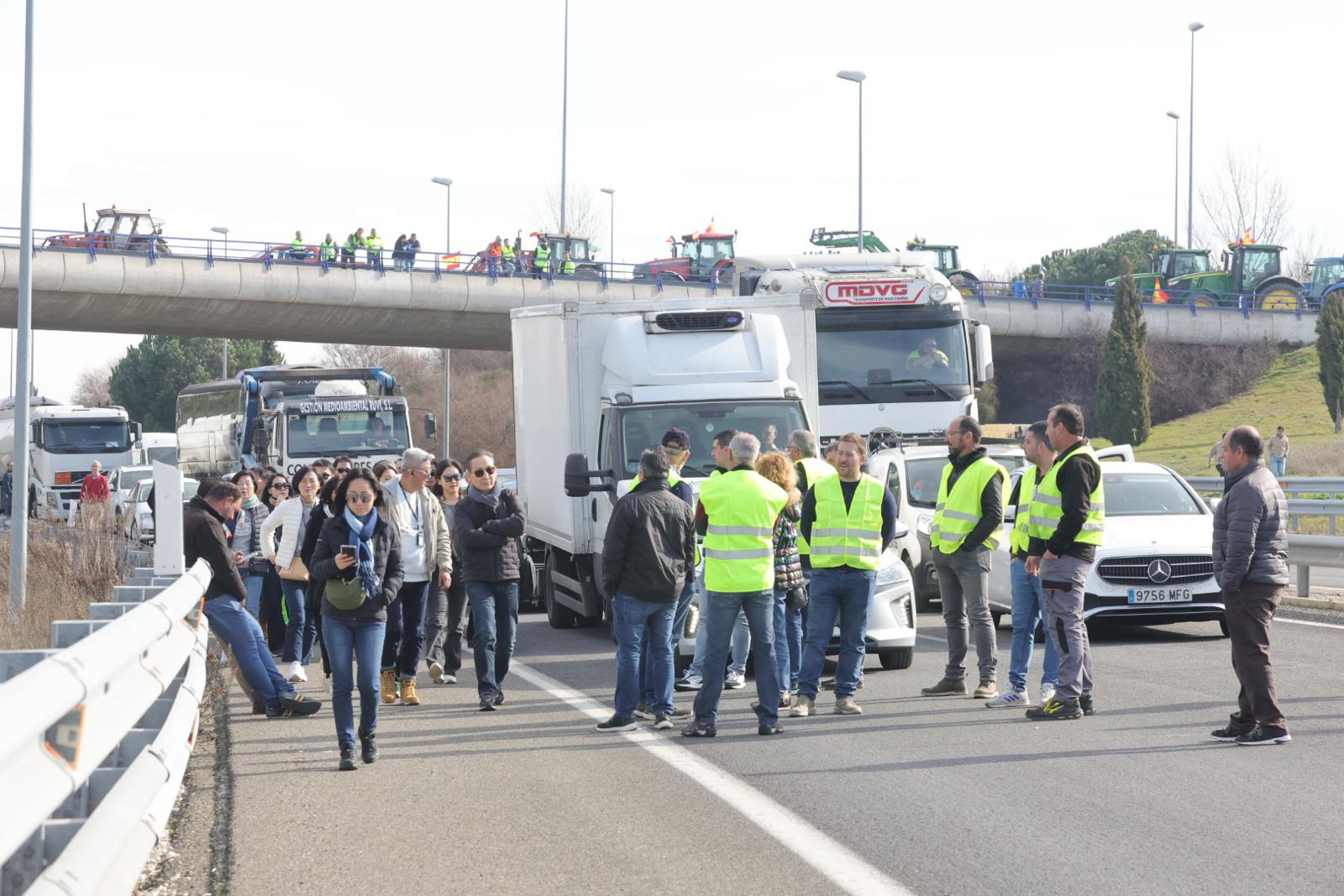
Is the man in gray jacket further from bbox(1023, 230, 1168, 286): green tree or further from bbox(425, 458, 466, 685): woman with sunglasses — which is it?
bbox(1023, 230, 1168, 286): green tree

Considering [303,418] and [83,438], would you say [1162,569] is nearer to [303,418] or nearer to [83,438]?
[303,418]

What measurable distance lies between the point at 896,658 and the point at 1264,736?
414cm

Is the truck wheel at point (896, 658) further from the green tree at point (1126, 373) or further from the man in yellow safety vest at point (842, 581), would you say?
the green tree at point (1126, 373)

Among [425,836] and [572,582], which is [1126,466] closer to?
[572,582]

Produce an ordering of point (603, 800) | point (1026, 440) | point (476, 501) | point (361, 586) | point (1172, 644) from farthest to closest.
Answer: point (1172, 644), point (476, 501), point (1026, 440), point (361, 586), point (603, 800)

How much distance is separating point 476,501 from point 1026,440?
3612mm

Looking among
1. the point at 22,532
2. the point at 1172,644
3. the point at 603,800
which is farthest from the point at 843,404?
the point at 603,800

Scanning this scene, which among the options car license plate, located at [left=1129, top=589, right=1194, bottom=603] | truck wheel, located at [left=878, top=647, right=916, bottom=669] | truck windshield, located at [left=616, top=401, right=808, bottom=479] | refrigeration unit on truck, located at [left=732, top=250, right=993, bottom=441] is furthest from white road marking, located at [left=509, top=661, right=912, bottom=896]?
refrigeration unit on truck, located at [left=732, top=250, right=993, bottom=441]

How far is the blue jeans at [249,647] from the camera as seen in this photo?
1039cm

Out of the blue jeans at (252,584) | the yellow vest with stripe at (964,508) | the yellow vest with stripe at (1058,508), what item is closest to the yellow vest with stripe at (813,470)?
the yellow vest with stripe at (964,508)

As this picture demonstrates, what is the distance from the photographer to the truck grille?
14125 mm

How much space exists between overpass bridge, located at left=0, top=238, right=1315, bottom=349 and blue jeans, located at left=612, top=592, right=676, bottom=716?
37.3m

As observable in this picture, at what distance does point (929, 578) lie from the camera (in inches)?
707

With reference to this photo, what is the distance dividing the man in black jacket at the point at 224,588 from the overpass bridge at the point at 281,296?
1405 inches
